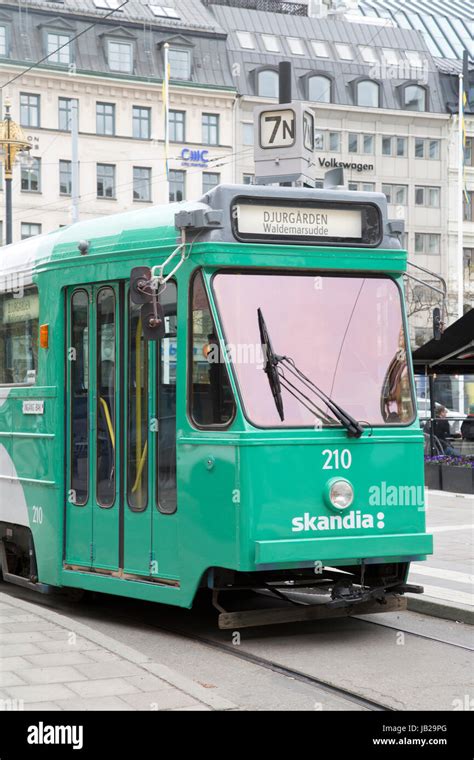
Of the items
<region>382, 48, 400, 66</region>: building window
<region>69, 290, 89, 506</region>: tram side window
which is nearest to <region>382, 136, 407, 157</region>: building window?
<region>382, 48, 400, 66</region>: building window

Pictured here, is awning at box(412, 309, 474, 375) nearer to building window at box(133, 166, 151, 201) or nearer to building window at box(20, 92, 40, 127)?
building window at box(133, 166, 151, 201)

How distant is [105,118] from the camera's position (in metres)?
56.8

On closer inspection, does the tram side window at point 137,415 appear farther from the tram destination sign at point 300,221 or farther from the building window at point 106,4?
the building window at point 106,4

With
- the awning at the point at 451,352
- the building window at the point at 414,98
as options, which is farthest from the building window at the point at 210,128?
the awning at the point at 451,352

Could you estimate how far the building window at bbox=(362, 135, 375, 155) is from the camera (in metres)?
61.8

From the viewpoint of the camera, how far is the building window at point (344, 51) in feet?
206

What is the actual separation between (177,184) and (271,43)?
9.70 m

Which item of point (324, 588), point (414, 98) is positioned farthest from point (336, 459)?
point (414, 98)

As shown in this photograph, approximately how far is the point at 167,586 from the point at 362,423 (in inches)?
68.3

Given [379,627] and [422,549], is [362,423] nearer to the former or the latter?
[422,549]

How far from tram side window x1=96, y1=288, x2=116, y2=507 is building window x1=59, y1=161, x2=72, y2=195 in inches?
1860

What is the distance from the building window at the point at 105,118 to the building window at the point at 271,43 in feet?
29.5

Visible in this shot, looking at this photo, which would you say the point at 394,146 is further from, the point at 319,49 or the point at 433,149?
the point at 319,49
